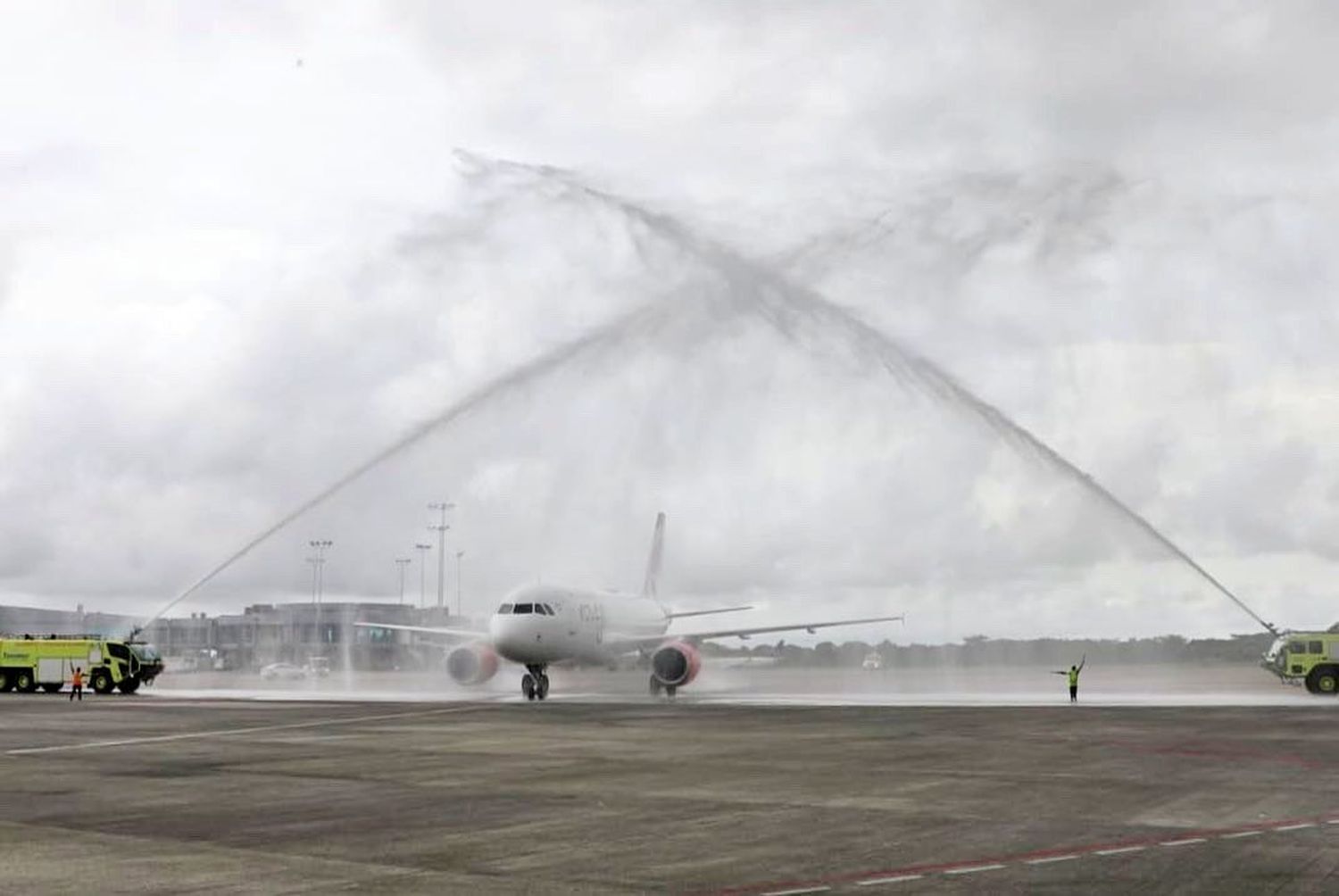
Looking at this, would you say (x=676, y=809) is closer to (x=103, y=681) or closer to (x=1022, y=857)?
(x=1022, y=857)

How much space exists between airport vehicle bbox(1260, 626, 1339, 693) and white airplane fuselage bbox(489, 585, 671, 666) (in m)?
28.5

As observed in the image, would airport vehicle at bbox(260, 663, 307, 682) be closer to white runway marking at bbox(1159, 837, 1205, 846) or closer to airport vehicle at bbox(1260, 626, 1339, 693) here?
airport vehicle at bbox(1260, 626, 1339, 693)

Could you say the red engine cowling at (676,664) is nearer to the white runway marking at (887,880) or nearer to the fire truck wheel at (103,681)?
the fire truck wheel at (103,681)

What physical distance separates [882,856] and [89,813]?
10686mm

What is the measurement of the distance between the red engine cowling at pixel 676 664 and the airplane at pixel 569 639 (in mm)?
37

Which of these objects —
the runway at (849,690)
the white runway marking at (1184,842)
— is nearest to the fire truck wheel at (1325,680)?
the runway at (849,690)

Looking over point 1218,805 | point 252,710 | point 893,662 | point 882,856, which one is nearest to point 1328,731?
point 1218,805

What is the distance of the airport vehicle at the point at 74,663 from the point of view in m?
66.3

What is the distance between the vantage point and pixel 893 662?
10075 centimetres

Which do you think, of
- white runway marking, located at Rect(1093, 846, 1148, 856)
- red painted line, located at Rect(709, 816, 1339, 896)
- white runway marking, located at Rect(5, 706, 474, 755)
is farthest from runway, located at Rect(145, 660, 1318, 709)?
white runway marking, located at Rect(1093, 846, 1148, 856)

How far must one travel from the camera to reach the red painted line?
12578 mm

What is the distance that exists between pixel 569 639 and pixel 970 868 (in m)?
Result: 42.6

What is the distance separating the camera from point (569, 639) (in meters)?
55.3

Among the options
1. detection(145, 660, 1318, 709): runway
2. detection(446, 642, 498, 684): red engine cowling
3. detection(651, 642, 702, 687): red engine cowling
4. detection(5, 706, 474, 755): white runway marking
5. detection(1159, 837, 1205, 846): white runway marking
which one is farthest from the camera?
detection(446, 642, 498, 684): red engine cowling
